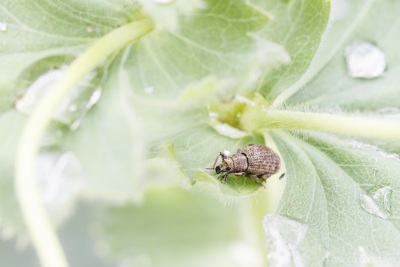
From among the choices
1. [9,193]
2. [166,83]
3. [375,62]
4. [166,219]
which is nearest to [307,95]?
[375,62]

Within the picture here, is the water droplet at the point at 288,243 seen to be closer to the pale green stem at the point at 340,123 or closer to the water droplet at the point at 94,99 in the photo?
the pale green stem at the point at 340,123

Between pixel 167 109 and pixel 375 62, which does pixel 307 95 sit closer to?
pixel 375 62

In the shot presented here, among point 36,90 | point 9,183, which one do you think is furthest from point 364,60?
point 9,183

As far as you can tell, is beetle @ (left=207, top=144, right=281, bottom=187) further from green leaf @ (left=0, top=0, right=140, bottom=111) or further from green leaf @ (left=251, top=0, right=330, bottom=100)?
green leaf @ (left=0, top=0, right=140, bottom=111)

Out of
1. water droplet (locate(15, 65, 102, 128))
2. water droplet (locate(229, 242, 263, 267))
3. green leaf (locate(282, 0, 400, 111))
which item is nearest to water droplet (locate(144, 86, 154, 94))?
water droplet (locate(15, 65, 102, 128))

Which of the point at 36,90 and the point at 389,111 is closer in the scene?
the point at 36,90

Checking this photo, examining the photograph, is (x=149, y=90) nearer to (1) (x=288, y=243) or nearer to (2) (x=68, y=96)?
(2) (x=68, y=96)
